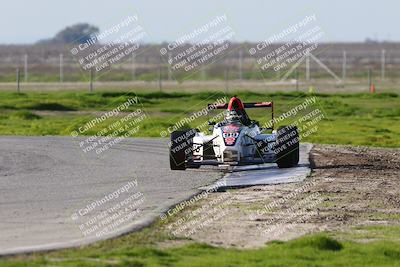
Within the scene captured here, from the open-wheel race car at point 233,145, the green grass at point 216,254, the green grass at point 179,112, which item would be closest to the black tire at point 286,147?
the open-wheel race car at point 233,145

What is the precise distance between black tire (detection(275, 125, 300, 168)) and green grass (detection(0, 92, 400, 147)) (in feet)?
27.2

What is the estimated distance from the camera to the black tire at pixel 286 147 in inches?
952

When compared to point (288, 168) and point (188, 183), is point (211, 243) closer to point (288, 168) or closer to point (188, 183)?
point (188, 183)

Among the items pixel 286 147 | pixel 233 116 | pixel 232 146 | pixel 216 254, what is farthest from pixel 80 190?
pixel 216 254

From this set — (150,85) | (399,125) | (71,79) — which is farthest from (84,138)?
(71,79)

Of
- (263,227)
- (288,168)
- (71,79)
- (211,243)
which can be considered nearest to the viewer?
(211,243)

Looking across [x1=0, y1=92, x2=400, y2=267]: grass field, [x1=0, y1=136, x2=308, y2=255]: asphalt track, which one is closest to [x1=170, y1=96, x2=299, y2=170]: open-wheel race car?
[x1=0, y1=136, x2=308, y2=255]: asphalt track

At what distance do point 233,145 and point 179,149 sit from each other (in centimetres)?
108

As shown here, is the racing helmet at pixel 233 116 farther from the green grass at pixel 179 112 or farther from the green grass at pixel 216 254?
the green grass at pixel 216 254

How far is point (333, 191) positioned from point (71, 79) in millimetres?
69825

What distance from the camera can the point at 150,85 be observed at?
71.8 metres

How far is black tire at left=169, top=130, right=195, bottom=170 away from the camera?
23609 mm

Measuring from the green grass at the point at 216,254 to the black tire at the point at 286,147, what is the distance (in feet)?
32.1

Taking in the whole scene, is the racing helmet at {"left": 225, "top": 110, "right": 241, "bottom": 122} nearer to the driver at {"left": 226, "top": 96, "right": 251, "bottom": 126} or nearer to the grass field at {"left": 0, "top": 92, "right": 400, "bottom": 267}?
the driver at {"left": 226, "top": 96, "right": 251, "bottom": 126}
